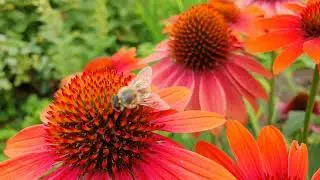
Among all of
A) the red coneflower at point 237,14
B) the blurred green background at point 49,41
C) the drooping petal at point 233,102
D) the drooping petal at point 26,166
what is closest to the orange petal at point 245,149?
the drooping petal at point 26,166

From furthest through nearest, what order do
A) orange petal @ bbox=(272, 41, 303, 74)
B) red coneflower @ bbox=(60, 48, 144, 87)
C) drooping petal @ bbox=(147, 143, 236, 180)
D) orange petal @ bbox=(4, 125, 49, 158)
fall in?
A: red coneflower @ bbox=(60, 48, 144, 87) < orange petal @ bbox=(272, 41, 303, 74) < orange petal @ bbox=(4, 125, 49, 158) < drooping petal @ bbox=(147, 143, 236, 180)

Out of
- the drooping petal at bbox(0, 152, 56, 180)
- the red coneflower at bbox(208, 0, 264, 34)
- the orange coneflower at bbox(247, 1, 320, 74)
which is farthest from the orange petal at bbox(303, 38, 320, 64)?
the drooping petal at bbox(0, 152, 56, 180)

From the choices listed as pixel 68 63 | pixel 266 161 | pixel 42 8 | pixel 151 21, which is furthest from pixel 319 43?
pixel 68 63

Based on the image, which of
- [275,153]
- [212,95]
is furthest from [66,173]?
[212,95]

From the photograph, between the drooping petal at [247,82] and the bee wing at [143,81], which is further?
the drooping petal at [247,82]

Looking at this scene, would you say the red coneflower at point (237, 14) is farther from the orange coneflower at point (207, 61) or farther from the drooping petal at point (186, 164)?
the drooping petal at point (186, 164)

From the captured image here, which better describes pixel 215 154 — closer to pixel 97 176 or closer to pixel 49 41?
pixel 97 176

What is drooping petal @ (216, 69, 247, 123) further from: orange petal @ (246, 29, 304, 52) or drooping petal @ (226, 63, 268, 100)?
orange petal @ (246, 29, 304, 52)
